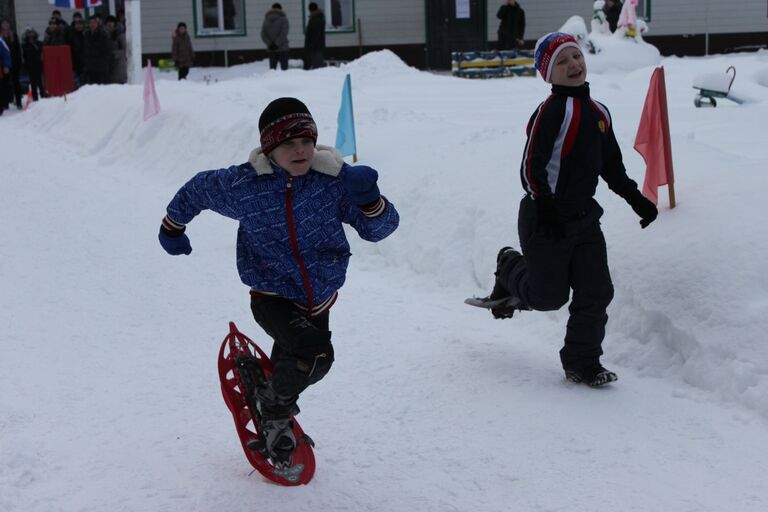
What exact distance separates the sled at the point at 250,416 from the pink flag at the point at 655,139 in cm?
278

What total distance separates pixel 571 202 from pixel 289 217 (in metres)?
1.68

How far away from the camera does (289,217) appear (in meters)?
3.81

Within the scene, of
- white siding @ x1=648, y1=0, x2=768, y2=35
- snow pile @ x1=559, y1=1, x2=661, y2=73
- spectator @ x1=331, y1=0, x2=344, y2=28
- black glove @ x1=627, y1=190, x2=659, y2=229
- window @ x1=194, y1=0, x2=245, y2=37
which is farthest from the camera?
window @ x1=194, y1=0, x2=245, y2=37

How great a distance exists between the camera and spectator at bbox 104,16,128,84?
22016 millimetres

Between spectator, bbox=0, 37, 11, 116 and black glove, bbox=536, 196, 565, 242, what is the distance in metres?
17.6

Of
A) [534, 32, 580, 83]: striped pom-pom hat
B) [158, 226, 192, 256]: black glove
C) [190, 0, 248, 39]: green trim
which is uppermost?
[190, 0, 248, 39]: green trim

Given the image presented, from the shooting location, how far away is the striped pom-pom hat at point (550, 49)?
4.81 metres

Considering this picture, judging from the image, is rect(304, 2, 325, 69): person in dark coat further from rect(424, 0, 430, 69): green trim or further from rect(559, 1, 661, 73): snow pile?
rect(559, 1, 661, 73): snow pile

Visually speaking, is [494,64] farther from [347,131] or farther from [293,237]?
[293,237]

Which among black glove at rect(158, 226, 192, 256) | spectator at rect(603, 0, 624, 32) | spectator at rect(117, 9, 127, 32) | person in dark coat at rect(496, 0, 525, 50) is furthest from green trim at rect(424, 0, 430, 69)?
black glove at rect(158, 226, 192, 256)

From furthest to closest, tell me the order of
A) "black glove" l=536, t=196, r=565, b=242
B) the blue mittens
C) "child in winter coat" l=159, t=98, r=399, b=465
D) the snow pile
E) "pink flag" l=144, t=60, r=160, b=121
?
1. the snow pile
2. "pink flag" l=144, t=60, r=160, b=121
3. "black glove" l=536, t=196, r=565, b=242
4. "child in winter coat" l=159, t=98, r=399, b=465
5. the blue mittens

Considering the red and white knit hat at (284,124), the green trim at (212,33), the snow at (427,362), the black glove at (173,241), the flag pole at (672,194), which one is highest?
the green trim at (212,33)

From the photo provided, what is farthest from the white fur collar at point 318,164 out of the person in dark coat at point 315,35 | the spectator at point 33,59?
the person in dark coat at point 315,35

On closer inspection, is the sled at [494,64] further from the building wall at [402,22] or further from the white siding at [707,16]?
the white siding at [707,16]
